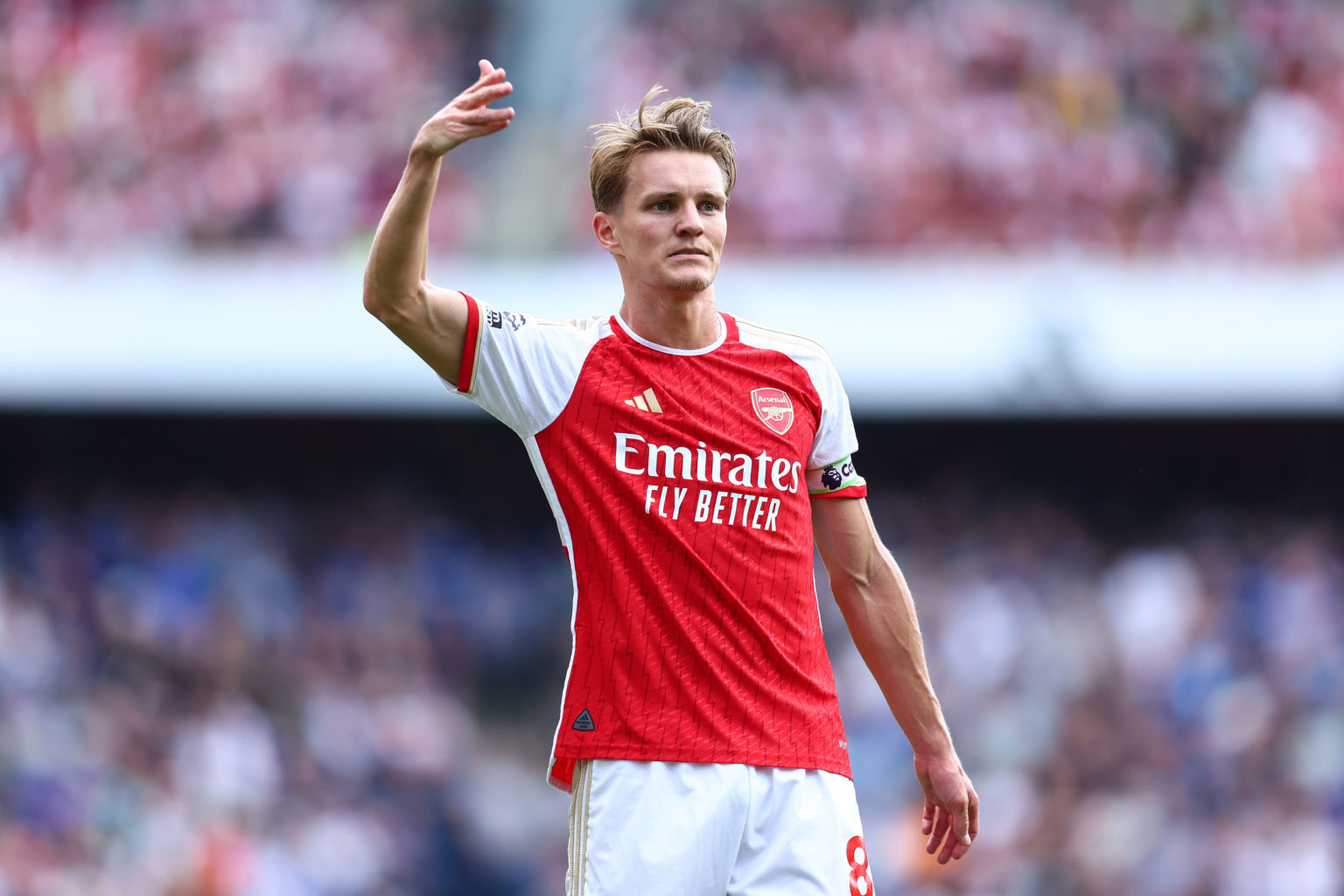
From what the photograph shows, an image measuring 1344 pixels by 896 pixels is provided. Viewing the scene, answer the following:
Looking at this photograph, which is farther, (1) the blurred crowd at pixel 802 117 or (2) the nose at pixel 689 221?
(1) the blurred crowd at pixel 802 117

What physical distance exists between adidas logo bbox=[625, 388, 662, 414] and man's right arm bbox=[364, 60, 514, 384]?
17.0 inches

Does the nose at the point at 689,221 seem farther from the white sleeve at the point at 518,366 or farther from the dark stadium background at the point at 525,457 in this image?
the dark stadium background at the point at 525,457

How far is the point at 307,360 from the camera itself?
38.9ft

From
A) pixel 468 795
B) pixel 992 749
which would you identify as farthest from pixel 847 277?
pixel 468 795

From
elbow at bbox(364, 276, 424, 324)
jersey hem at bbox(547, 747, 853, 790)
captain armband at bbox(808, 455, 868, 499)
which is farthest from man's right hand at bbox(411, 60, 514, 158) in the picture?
jersey hem at bbox(547, 747, 853, 790)

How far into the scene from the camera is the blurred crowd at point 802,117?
464 inches

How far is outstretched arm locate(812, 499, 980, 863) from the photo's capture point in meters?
3.86

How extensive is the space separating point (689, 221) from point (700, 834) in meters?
1.30

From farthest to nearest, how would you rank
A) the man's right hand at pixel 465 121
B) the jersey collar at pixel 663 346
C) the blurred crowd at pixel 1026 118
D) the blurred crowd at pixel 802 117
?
the blurred crowd at pixel 802 117 < the blurred crowd at pixel 1026 118 < the jersey collar at pixel 663 346 < the man's right hand at pixel 465 121

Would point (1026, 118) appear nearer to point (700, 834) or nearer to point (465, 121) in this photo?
point (465, 121)

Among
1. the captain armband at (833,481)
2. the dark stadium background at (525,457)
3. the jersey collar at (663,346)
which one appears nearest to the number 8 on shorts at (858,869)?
the captain armband at (833,481)

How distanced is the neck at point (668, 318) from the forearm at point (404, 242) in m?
0.53

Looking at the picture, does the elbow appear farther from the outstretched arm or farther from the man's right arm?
the outstretched arm

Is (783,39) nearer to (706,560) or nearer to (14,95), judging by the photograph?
(14,95)
